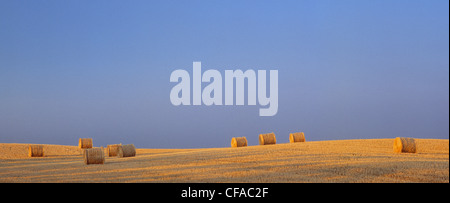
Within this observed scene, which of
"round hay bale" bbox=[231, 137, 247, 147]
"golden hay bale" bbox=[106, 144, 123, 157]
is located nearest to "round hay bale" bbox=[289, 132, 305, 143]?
"round hay bale" bbox=[231, 137, 247, 147]

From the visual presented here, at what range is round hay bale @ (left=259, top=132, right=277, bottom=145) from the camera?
24875 mm

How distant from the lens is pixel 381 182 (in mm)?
9820

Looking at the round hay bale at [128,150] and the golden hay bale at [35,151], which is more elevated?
the round hay bale at [128,150]

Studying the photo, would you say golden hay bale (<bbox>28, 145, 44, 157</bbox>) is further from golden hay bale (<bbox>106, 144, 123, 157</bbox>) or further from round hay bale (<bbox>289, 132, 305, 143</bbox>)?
round hay bale (<bbox>289, 132, 305, 143</bbox>)

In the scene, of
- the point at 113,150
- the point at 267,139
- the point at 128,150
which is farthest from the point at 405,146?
the point at 113,150

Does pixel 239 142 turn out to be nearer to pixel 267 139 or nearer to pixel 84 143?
pixel 267 139

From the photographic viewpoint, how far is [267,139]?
2495 centimetres

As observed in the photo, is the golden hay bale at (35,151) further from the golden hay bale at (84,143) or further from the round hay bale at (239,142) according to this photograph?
the round hay bale at (239,142)

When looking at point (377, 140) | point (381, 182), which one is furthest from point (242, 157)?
point (377, 140)

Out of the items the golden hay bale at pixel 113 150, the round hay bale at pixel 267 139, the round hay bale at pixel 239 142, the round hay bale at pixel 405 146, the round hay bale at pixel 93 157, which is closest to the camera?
the round hay bale at pixel 93 157

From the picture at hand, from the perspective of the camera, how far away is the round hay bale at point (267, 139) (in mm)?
24875

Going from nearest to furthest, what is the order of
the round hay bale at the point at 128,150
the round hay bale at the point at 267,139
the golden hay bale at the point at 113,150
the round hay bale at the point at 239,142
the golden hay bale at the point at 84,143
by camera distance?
the round hay bale at the point at 128,150 → the golden hay bale at the point at 113,150 → the round hay bale at the point at 267,139 → the round hay bale at the point at 239,142 → the golden hay bale at the point at 84,143

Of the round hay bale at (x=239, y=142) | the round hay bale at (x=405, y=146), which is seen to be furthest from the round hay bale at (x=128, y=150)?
the round hay bale at (x=405, y=146)
